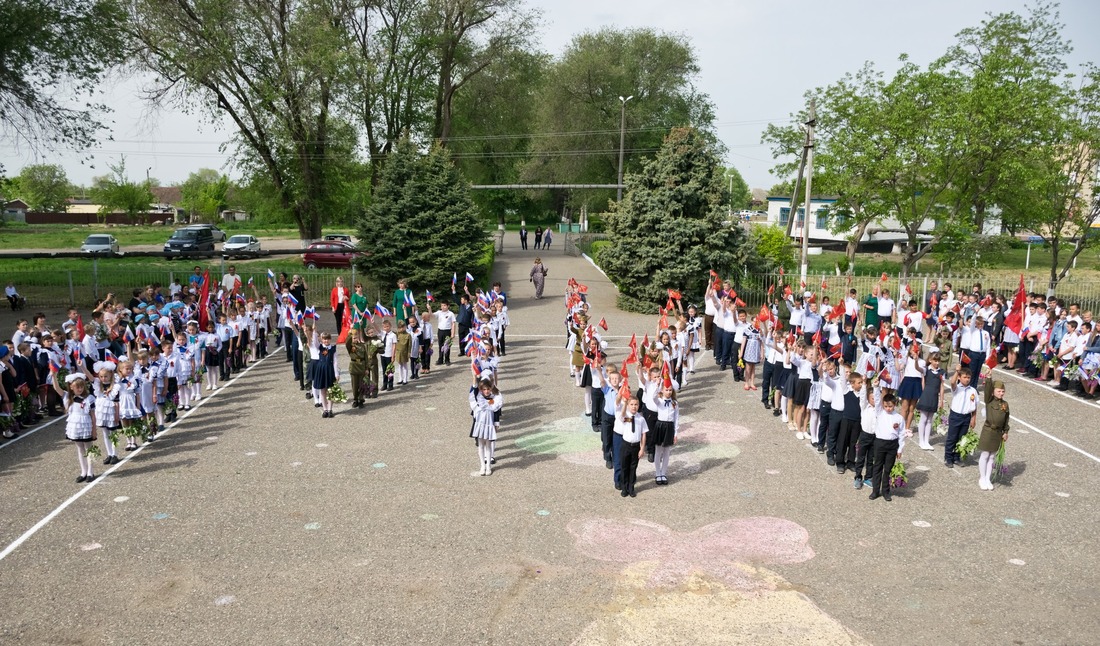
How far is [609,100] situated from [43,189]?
83.9m

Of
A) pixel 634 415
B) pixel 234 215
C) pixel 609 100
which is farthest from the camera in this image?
pixel 234 215

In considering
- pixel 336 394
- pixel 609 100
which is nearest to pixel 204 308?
pixel 336 394

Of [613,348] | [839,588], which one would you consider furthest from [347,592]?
[613,348]

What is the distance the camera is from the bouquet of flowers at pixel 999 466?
34.9 ft

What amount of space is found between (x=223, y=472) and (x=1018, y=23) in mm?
35392

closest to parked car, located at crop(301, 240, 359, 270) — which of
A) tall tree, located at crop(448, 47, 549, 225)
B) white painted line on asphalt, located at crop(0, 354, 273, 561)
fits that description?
tall tree, located at crop(448, 47, 549, 225)

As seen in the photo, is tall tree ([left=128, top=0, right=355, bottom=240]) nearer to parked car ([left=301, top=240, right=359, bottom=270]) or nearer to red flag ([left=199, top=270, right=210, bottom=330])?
parked car ([left=301, top=240, right=359, bottom=270])

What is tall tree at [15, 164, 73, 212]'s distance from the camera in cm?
10088

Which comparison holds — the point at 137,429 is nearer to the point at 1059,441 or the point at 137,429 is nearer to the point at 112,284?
the point at 1059,441

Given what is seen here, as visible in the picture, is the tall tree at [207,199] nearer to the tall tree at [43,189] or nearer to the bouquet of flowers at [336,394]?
the tall tree at [43,189]

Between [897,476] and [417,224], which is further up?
[417,224]

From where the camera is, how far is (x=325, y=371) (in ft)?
44.9

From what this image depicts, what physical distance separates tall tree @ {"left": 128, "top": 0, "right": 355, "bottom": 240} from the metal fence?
28.7ft

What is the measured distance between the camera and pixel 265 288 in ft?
93.1
